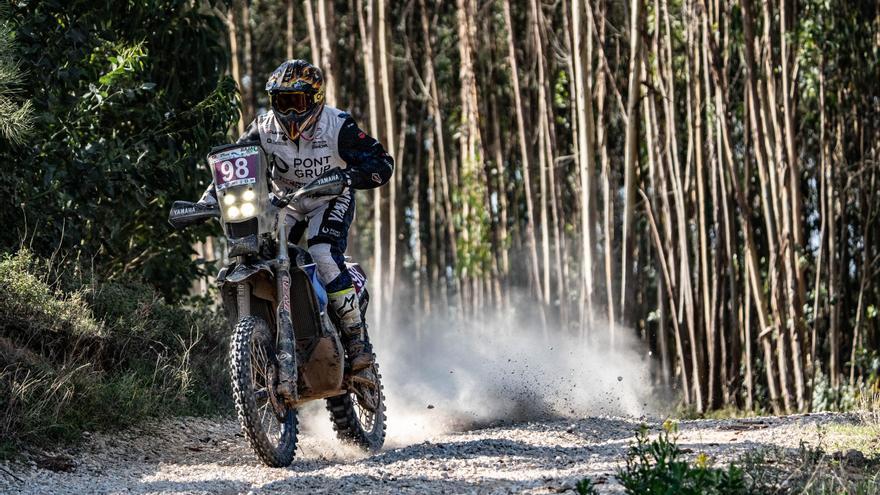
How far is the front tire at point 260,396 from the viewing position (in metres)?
6.16

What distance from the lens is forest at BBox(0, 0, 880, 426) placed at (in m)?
9.60

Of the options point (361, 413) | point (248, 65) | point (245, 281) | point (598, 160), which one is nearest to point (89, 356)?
point (361, 413)

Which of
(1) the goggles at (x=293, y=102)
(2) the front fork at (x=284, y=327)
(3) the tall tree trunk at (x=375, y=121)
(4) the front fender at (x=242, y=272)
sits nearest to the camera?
(4) the front fender at (x=242, y=272)

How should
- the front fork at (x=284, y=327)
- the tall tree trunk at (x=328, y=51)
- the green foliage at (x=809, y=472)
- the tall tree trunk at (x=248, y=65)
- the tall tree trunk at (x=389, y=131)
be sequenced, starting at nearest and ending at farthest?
1. the green foliage at (x=809, y=472)
2. the front fork at (x=284, y=327)
3. the tall tree trunk at (x=328, y=51)
4. the tall tree trunk at (x=389, y=131)
5. the tall tree trunk at (x=248, y=65)

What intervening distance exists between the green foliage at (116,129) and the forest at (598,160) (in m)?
0.02

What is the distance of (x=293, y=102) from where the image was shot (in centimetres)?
695

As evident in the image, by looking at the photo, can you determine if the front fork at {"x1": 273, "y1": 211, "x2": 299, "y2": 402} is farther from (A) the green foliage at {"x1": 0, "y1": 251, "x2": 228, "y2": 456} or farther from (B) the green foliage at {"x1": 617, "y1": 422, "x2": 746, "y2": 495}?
(B) the green foliage at {"x1": 617, "y1": 422, "x2": 746, "y2": 495}

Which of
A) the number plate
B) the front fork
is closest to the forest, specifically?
the number plate

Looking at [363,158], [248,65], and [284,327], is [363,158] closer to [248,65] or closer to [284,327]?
[284,327]

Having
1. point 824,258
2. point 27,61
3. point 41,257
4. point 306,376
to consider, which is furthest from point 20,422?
point 824,258

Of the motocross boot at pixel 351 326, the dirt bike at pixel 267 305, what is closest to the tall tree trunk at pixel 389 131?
the motocross boot at pixel 351 326

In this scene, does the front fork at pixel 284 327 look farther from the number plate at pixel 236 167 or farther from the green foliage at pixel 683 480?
the green foliage at pixel 683 480

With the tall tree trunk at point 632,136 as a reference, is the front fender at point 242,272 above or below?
below

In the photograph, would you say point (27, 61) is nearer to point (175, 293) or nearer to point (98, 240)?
point (98, 240)
